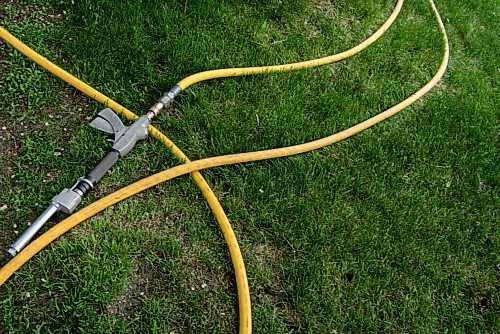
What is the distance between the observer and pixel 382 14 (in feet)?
13.9

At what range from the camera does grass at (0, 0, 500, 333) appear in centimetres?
225

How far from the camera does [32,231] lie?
86.8 inches

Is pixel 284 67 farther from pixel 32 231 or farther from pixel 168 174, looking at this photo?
pixel 32 231

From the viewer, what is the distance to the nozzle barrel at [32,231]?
2.16 meters

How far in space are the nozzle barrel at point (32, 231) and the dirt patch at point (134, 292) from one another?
46 centimetres

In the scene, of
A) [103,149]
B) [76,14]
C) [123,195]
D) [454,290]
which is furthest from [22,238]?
[454,290]

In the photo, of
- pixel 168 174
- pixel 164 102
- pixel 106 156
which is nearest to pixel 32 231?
pixel 106 156

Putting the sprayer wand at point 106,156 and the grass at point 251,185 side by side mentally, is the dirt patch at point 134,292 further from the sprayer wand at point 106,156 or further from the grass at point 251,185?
the sprayer wand at point 106,156

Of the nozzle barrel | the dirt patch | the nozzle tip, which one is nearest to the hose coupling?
the nozzle barrel

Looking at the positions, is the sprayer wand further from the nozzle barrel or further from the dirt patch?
the dirt patch

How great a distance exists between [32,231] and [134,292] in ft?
1.75

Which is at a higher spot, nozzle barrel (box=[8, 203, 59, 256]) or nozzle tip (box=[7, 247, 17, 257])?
nozzle barrel (box=[8, 203, 59, 256])

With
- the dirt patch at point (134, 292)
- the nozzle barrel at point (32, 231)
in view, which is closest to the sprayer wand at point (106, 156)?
the nozzle barrel at point (32, 231)

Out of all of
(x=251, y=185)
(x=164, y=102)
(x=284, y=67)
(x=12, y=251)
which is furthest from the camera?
(x=284, y=67)
